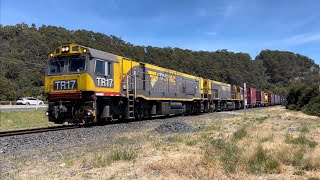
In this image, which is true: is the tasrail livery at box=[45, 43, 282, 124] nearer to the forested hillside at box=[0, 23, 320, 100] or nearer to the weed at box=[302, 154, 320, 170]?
the weed at box=[302, 154, 320, 170]

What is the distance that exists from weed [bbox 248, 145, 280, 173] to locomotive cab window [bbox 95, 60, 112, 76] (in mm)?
10657

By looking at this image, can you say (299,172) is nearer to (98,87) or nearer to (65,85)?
(98,87)

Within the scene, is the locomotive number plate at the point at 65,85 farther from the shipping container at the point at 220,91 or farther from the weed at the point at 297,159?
the shipping container at the point at 220,91

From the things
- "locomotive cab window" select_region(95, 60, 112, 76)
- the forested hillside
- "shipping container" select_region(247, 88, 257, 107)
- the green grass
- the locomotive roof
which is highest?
the forested hillside

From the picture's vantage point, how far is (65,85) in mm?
16844

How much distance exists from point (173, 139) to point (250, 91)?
1709 inches

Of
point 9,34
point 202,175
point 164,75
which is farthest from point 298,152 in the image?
point 9,34

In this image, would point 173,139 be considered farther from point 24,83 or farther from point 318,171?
point 24,83

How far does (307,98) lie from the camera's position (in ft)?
151

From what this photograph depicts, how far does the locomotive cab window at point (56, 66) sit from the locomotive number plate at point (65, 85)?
61 centimetres

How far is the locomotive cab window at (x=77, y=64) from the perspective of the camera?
16.7 metres

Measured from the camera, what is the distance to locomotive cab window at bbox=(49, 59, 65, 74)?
1733cm

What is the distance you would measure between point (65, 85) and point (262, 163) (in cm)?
1162

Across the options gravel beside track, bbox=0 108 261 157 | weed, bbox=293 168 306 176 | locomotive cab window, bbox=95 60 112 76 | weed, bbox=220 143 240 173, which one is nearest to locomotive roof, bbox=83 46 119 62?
locomotive cab window, bbox=95 60 112 76
